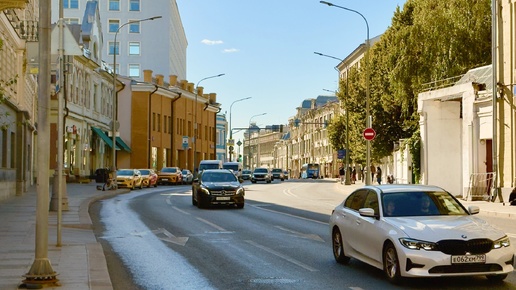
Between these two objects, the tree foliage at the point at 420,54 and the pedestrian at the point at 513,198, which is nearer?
the pedestrian at the point at 513,198

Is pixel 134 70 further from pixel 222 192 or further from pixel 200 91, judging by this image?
pixel 222 192

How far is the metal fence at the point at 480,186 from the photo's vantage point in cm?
3594

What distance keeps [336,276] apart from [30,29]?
32238mm

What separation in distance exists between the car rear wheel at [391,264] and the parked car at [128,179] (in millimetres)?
42603

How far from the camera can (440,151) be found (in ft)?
133

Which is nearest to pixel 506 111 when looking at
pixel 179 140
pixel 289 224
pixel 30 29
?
pixel 289 224

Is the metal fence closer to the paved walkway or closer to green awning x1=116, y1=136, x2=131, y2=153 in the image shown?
the paved walkway

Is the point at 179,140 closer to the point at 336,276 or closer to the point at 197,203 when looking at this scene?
the point at 197,203

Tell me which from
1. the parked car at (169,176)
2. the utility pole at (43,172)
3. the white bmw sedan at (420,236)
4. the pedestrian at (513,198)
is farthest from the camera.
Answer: the parked car at (169,176)

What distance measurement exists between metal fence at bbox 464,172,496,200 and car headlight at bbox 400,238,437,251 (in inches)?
1069

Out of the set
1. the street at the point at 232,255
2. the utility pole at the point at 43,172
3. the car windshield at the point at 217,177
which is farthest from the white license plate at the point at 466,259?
the car windshield at the point at 217,177

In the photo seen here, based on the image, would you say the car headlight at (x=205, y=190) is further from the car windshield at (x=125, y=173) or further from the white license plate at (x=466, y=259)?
the car windshield at (x=125, y=173)

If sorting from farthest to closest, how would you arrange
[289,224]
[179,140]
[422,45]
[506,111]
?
1. [179,140]
2. [422,45]
3. [506,111]
4. [289,224]

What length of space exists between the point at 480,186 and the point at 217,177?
1346cm
